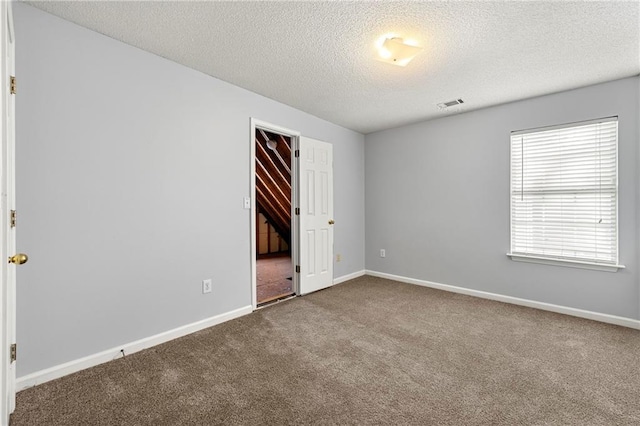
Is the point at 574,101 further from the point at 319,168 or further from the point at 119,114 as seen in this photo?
the point at 119,114

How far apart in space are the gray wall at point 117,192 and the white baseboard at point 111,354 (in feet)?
0.14

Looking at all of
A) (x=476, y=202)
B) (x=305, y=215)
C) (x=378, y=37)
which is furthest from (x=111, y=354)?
(x=476, y=202)

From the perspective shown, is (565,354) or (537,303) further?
(537,303)

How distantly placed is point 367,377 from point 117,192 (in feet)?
7.26

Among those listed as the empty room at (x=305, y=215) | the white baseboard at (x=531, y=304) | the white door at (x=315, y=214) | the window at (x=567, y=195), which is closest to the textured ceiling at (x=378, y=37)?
the empty room at (x=305, y=215)

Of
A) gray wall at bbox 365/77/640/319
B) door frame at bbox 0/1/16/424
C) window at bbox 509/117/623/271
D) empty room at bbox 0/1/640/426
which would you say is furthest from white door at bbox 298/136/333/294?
door frame at bbox 0/1/16/424

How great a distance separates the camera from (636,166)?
2631 millimetres

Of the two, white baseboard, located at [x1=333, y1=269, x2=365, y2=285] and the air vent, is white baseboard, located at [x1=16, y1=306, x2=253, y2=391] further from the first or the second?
the air vent

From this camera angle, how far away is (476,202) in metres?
3.60

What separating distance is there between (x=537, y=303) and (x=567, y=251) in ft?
2.12

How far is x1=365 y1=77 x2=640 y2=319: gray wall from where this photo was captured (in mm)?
2703

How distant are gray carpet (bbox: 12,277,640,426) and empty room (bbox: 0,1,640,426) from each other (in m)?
0.02

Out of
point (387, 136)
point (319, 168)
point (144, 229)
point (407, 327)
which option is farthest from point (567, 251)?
point (144, 229)

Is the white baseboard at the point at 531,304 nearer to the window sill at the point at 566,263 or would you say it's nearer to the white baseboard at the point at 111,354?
the window sill at the point at 566,263
